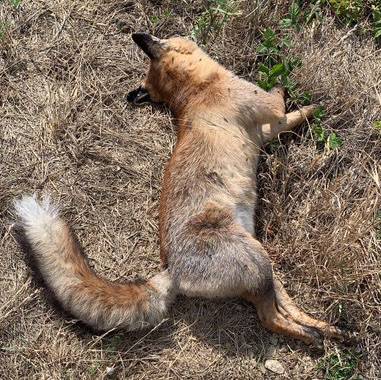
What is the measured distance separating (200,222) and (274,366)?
1404mm

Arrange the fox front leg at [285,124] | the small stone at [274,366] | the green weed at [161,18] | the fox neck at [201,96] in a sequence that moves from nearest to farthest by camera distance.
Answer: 1. the small stone at [274,366]
2. the fox neck at [201,96]
3. the fox front leg at [285,124]
4. the green weed at [161,18]

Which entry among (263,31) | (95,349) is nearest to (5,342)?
(95,349)

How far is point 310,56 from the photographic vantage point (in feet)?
17.9

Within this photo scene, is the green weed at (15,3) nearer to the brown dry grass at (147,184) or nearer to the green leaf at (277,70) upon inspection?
the brown dry grass at (147,184)

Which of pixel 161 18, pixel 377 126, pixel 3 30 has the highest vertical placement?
pixel 161 18

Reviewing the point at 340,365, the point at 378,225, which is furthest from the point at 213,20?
the point at 340,365

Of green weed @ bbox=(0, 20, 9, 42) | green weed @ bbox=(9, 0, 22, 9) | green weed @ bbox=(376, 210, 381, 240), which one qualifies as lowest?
green weed @ bbox=(376, 210, 381, 240)

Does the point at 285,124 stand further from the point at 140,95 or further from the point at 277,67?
the point at 140,95

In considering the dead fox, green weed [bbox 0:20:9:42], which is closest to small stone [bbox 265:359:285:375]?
the dead fox

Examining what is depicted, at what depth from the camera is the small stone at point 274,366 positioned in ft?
15.4

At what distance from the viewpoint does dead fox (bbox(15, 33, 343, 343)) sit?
4.64 m

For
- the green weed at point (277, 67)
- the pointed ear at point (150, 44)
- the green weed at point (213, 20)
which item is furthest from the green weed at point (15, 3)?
the green weed at point (277, 67)

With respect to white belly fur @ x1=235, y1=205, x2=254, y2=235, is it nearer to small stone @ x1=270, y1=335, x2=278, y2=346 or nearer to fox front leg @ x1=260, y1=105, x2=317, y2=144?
fox front leg @ x1=260, y1=105, x2=317, y2=144

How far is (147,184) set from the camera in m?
5.47
